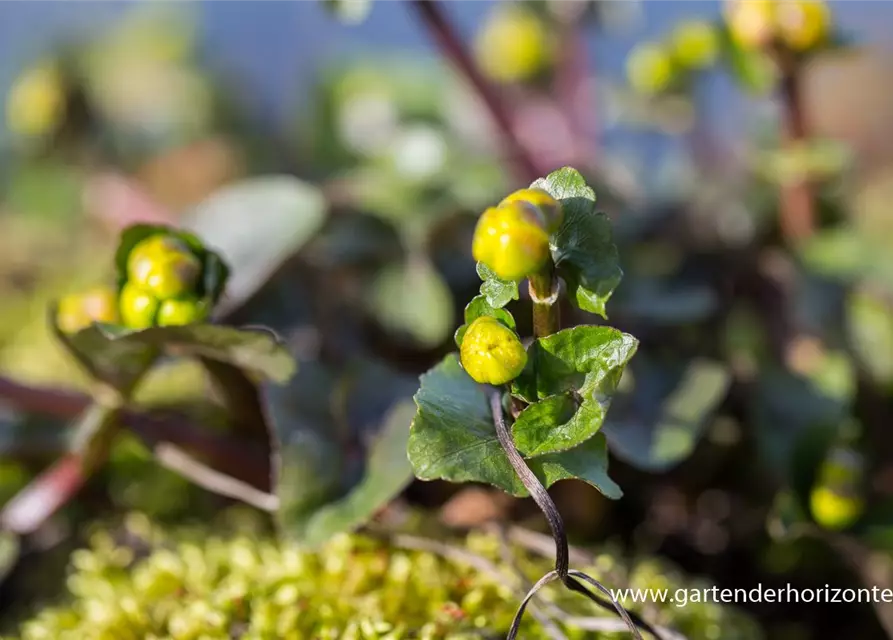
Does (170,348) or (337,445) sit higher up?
(170,348)

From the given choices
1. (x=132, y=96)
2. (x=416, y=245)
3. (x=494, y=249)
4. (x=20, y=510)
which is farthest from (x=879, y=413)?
(x=132, y=96)

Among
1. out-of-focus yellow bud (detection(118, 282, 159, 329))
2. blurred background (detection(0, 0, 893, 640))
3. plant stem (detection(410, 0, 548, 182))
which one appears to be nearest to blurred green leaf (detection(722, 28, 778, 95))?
blurred background (detection(0, 0, 893, 640))

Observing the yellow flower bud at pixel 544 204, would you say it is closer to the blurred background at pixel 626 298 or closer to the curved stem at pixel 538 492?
the curved stem at pixel 538 492

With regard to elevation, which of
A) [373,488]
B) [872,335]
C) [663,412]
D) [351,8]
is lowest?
[872,335]

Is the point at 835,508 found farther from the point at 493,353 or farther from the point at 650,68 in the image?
the point at 650,68

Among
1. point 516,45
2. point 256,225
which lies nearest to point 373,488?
point 256,225

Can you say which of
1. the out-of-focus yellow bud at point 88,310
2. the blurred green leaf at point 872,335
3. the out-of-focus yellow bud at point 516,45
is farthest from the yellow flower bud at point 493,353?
the out-of-focus yellow bud at point 516,45

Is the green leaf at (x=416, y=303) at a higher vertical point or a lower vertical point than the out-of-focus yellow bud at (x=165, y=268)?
lower
